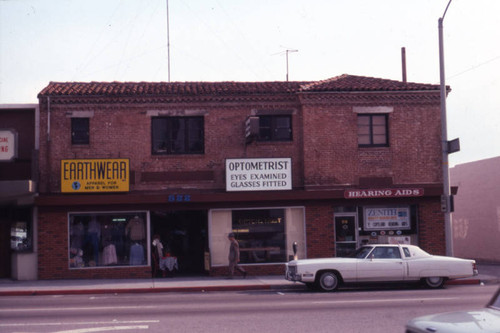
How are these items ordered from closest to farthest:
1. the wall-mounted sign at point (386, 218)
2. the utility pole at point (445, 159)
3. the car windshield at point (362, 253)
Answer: the car windshield at point (362, 253)
the utility pole at point (445, 159)
the wall-mounted sign at point (386, 218)

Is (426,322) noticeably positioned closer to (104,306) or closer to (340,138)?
(104,306)

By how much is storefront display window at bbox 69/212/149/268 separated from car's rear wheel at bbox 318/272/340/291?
7559 mm

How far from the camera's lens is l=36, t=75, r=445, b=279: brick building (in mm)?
22469

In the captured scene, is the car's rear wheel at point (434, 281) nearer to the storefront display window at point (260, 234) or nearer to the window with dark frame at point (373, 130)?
the storefront display window at point (260, 234)

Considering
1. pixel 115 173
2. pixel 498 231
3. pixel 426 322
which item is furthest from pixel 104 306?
pixel 498 231

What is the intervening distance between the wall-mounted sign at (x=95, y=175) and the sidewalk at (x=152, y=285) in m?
3.28

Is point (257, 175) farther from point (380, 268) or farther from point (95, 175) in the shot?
point (380, 268)

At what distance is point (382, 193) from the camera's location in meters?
23.0

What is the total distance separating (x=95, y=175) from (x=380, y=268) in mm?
10637

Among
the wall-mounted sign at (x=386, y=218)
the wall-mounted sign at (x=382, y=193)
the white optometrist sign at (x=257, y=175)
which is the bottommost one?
the wall-mounted sign at (x=386, y=218)

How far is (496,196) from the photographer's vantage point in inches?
1166

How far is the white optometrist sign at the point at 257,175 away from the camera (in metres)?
22.9

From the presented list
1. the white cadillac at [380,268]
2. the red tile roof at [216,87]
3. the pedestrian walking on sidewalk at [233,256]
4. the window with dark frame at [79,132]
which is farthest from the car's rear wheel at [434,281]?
the window with dark frame at [79,132]

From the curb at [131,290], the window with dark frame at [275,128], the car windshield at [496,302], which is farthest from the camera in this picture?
the window with dark frame at [275,128]
